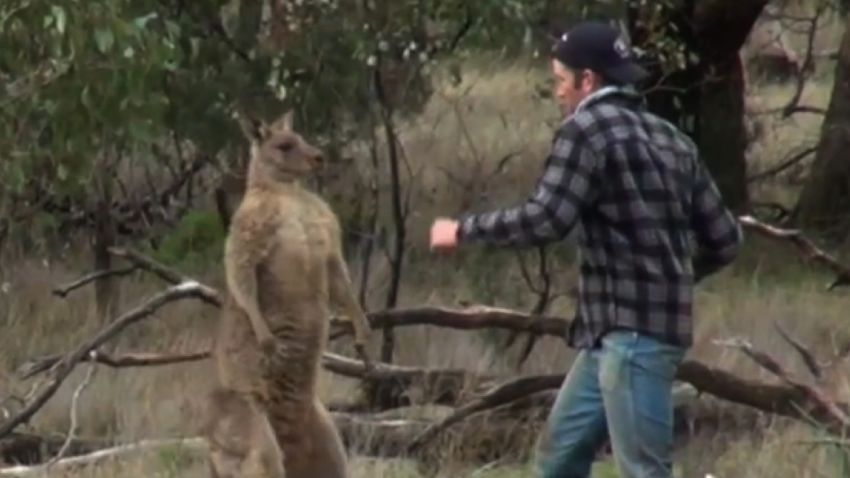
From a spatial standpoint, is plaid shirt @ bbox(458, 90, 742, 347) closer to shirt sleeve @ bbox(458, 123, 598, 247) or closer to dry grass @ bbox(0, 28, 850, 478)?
shirt sleeve @ bbox(458, 123, 598, 247)

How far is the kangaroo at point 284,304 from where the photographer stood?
7.65 m

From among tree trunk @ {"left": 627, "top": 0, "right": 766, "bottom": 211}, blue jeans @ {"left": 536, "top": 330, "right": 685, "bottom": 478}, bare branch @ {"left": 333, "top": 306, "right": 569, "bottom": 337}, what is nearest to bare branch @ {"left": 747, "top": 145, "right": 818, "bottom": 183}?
tree trunk @ {"left": 627, "top": 0, "right": 766, "bottom": 211}

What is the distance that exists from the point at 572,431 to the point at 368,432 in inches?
98.9

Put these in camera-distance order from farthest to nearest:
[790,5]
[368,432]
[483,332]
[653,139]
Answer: [790,5], [483,332], [368,432], [653,139]

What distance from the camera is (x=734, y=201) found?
15.6 meters

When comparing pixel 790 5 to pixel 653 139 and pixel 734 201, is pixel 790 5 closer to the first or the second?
pixel 734 201

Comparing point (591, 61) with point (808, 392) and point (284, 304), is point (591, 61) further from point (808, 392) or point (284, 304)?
point (808, 392)

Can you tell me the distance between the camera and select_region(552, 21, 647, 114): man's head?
21.7 feet

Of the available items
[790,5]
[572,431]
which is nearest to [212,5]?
[572,431]

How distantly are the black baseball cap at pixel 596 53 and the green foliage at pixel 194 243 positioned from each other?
691 centimetres

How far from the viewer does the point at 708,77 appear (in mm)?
14594

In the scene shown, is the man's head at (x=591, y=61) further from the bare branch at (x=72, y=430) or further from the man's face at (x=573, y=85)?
the bare branch at (x=72, y=430)

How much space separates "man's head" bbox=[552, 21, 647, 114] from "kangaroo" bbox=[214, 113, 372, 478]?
137cm

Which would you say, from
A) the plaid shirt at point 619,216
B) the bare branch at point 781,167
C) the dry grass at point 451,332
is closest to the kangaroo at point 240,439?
the dry grass at point 451,332
